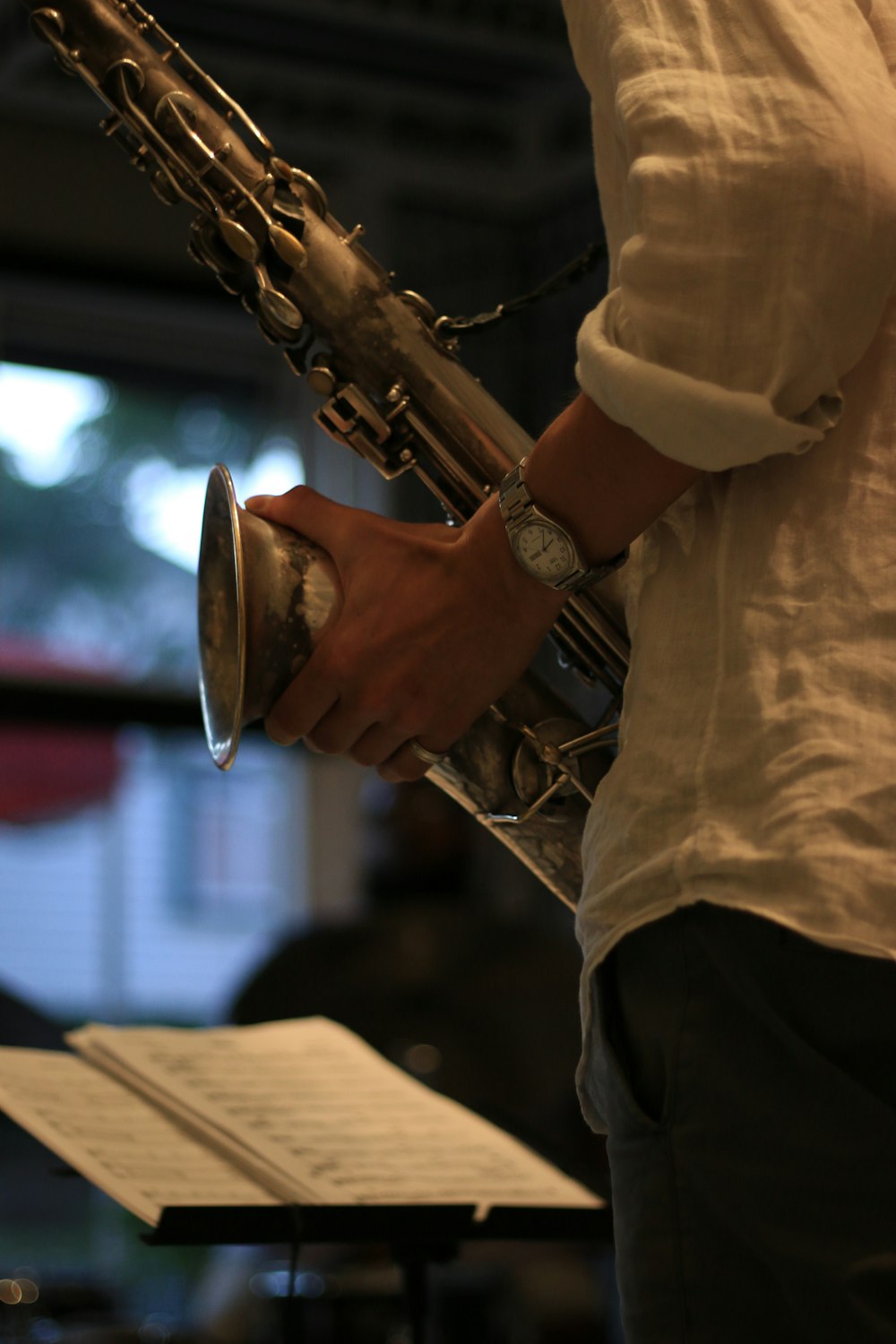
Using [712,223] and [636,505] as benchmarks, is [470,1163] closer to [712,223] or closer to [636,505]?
[636,505]

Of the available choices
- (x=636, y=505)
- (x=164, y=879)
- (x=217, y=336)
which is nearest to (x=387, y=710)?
(x=636, y=505)

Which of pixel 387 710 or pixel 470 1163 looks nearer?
pixel 387 710

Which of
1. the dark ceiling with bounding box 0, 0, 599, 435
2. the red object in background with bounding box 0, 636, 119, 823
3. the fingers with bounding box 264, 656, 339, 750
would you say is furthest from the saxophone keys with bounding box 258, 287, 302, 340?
the red object in background with bounding box 0, 636, 119, 823

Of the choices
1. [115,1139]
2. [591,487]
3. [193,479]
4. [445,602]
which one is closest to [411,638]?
[445,602]

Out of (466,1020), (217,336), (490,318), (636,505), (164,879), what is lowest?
(466,1020)

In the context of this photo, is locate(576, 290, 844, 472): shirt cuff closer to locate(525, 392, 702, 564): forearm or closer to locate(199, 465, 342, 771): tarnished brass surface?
locate(525, 392, 702, 564): forearm

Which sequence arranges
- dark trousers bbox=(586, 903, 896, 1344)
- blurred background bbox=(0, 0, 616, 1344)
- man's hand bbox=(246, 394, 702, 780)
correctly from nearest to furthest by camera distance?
dark trousers bbox=(586, 903, 896, 1344)
man's hand bbox=(246, 394, 702, 780)
blurred background bbox=(0, 0, 616, 1344)

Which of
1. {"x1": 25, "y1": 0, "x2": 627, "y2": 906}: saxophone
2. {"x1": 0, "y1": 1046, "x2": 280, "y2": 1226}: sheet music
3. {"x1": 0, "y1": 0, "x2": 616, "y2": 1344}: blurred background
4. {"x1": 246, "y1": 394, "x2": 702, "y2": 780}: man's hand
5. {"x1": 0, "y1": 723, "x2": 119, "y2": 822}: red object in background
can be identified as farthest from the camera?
{"x1": 0, "y1": 723, "x2": 119, "y2": 822}: red object in background

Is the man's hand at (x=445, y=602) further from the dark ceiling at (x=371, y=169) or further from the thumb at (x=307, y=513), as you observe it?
the dark ceiling at (x=371, y=169)

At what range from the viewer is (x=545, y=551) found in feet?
2.69

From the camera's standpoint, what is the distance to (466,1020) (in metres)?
3.63

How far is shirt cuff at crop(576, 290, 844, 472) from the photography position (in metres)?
0.72

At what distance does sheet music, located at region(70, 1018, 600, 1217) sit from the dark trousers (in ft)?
1.63

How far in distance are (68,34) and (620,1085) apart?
0.84m
